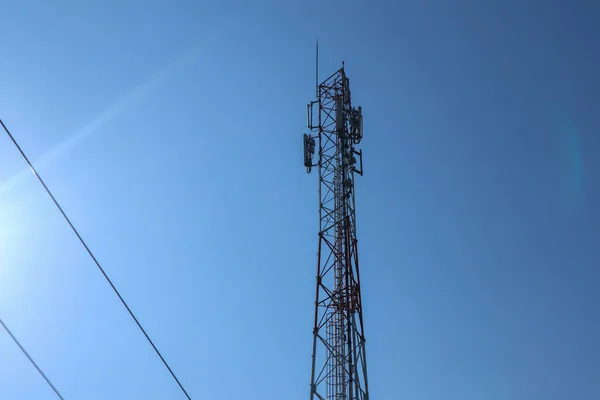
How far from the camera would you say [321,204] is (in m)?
35.4

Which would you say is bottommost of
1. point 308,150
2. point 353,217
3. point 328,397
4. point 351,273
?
point 328,397

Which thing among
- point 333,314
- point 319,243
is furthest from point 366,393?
point 319,243

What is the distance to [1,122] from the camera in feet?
62.3

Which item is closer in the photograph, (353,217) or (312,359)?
(312,359)

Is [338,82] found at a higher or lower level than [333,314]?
higher

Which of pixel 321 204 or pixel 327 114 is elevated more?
pixel 327 114

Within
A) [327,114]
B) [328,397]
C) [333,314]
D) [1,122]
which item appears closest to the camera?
[1,122]

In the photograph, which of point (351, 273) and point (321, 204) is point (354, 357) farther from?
point (321, 204)

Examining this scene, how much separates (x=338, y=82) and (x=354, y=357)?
1513 cm

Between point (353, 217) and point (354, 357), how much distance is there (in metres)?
7.22

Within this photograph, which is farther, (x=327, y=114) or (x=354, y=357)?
(x=327, y=114)

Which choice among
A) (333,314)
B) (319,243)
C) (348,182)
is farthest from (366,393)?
(348,182)

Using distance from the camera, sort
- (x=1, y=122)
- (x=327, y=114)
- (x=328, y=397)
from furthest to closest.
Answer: (x=327, y=114) → (x=328, y=397) → (x=1, y=122)

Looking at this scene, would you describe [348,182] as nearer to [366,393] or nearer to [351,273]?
[351,273]
